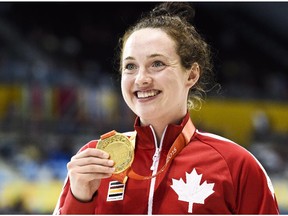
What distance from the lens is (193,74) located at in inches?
79.7

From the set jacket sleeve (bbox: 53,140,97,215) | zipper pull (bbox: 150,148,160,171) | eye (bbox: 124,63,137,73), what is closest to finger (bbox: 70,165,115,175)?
jacket sleeve (bbox: 53,140,97,215)

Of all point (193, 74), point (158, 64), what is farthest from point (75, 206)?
point (193, 74)

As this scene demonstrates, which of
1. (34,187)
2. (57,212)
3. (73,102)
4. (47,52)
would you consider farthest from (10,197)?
(47,52)

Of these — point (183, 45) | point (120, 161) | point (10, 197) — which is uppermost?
point (183, 45)

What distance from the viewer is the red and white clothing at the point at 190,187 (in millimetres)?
1782

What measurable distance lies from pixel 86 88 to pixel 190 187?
7.15m

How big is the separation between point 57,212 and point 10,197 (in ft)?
14.4

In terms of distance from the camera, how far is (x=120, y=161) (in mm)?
1776

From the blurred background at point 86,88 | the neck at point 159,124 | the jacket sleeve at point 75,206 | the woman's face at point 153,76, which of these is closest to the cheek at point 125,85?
the woman's face at point 153,76

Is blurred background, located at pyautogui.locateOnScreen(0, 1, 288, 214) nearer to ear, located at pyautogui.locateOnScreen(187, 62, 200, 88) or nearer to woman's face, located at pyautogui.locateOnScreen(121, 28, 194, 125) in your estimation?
ear, located at pyautogui.locateOnScreen(187, 62, 200, 88)

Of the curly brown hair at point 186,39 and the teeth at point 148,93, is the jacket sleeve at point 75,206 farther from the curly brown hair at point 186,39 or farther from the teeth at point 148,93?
the curly brown hair at point 186,39

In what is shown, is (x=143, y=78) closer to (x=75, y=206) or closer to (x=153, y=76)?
(x=153, y=76)

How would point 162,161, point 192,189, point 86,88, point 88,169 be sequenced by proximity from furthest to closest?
point 86,88
point 162,161
point 192,189
point 88,169

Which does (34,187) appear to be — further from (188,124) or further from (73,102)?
(188,124)
